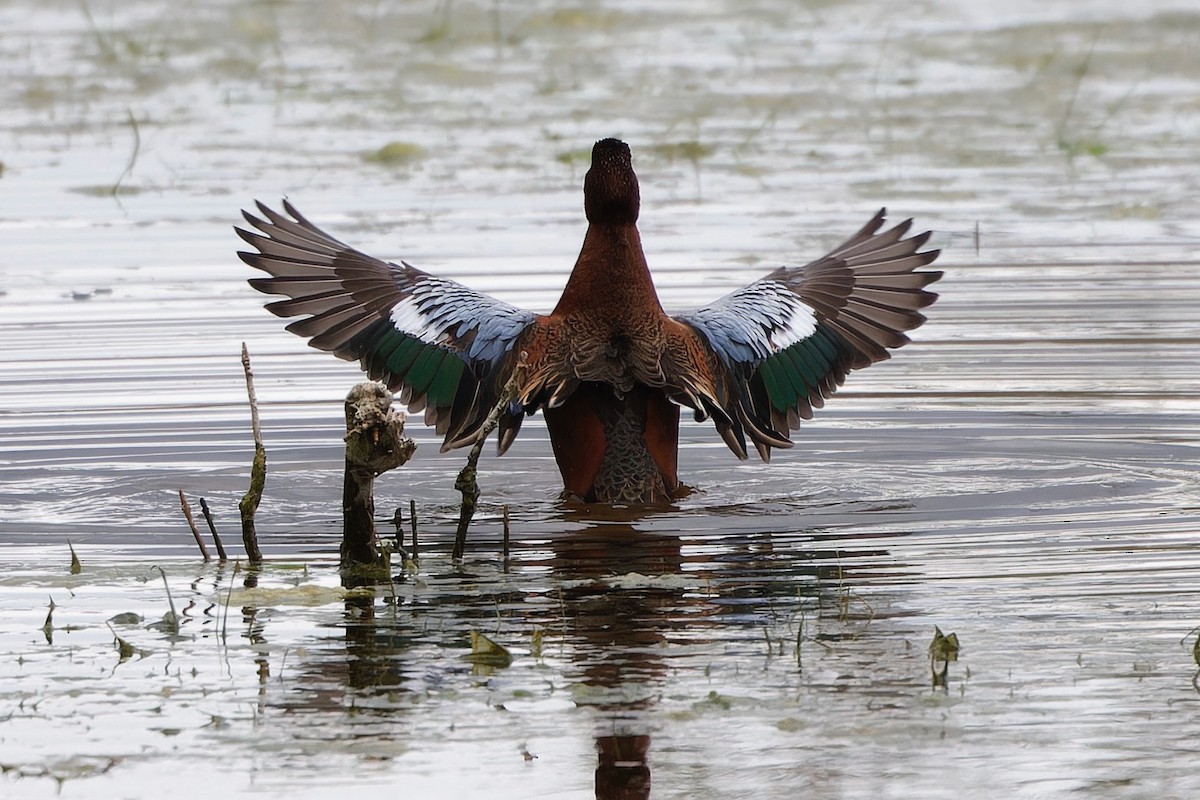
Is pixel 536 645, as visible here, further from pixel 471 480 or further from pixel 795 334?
pixel 795 334

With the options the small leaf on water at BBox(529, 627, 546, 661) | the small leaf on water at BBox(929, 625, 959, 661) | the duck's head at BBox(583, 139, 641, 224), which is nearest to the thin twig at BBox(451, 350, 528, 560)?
the small leaf on water at BBox(529, 627, 546, 661)

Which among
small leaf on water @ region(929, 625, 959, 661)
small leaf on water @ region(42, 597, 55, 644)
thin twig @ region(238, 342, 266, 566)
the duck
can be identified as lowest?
small leaf on water @ region(929, 625, 959, 661)

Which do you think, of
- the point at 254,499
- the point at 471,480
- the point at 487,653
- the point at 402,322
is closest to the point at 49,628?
the point at 254,499

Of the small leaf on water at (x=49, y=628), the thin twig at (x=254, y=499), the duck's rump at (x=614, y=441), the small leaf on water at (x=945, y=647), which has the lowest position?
the small leaf on water at (x=945, y=647)

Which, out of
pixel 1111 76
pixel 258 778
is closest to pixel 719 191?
pixel 1111 76

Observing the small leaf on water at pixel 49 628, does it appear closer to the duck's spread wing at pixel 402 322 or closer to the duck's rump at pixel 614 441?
the duck's spread wing at pixel 402 322

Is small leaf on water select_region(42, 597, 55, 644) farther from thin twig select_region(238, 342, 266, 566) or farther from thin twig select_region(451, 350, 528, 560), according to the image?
thin twig select_region(451, 350, 528, 560)

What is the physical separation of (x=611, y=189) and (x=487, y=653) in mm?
2743

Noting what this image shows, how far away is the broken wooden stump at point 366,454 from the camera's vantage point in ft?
19.7

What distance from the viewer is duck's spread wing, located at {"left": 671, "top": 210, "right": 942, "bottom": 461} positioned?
7703mm

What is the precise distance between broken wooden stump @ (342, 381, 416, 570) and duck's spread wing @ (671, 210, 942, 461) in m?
1.41

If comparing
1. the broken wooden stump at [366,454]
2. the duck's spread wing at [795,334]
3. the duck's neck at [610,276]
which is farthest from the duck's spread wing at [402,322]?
the broken wooden stump at [366,454]

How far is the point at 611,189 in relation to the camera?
7.63 metres

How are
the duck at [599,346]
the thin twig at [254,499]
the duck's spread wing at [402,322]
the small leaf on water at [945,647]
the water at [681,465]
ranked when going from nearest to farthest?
the water at [681,465]
the small leaf on water at [945,647]
the thin twig at [254,499]
the duck at [599,346]
the duck's spread wing at [402,322]
